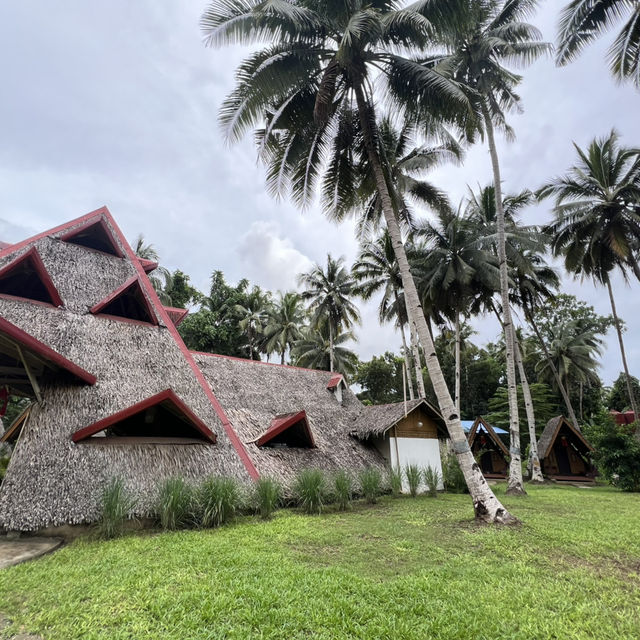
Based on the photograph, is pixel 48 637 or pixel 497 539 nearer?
pixel 48 637

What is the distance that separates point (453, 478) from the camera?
14516mm

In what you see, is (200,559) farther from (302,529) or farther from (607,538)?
(607,538)

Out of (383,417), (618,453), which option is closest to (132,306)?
(383,417)

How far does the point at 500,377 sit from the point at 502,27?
31.4 meters

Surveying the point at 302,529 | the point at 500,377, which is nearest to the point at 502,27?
the point at 302,529

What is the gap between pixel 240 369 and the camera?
45.6 feet

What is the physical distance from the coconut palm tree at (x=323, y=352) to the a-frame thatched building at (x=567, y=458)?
15.0 m

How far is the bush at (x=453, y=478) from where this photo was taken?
46.9 ft

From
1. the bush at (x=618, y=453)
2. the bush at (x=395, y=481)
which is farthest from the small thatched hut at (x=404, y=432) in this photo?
the bush at (x=618, y=453)

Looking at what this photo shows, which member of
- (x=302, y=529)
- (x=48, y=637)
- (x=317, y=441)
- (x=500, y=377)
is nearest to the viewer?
(x=48, y=637)

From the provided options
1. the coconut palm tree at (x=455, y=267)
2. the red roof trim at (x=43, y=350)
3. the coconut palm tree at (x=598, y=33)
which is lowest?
the red roof trim at (x=43, y=350)

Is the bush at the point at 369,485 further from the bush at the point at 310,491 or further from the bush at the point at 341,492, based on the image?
the bush at the point at 310,491

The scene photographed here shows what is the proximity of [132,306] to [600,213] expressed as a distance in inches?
802

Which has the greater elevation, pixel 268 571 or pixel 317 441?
pixel 317 441
